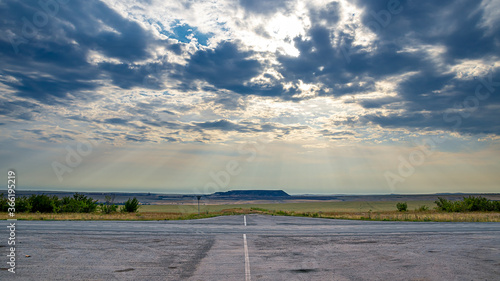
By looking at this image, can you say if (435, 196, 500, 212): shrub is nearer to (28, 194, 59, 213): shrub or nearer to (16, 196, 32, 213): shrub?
(28, 194, 59, 213): shrub

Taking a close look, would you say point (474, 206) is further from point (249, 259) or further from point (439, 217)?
point (249, 259)

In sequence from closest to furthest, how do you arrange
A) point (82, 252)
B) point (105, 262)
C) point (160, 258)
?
point (105, 262)
point (160, 258)
point (82, 252)

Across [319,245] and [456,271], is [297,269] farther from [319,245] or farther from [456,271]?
[319,245]

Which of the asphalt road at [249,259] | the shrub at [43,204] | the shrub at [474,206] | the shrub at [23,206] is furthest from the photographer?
the shrub at [474,206]

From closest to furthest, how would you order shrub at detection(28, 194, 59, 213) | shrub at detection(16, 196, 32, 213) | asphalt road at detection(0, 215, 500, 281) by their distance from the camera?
asphalt road at detection(0, 215, 500, 281) → shrub at detection(16, 196, 32, 213) → shrub at detection(28, 194, 59, 213)

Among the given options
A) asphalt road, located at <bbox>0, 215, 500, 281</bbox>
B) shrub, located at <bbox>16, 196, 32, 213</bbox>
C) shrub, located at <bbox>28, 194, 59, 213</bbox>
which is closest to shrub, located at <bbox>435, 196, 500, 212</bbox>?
asphalt road, located at <bbox>0, 215, 500, 281</bbox>

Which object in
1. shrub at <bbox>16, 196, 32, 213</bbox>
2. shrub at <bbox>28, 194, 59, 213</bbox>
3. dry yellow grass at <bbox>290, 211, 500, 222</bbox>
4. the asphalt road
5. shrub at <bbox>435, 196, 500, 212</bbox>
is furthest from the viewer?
shrub at <bbox>435, 196, 500, 212</bbox>

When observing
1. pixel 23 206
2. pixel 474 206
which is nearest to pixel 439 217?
pixel 474 206

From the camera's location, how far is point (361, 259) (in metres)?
12.2

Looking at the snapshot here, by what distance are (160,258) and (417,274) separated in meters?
8.18

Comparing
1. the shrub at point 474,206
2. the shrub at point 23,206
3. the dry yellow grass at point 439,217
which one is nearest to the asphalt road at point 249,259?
the dry yellow grass at point 439,217

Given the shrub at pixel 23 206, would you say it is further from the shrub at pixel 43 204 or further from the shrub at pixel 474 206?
the shrub at pixel 474 206

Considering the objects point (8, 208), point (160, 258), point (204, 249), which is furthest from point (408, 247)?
point (8, 208)

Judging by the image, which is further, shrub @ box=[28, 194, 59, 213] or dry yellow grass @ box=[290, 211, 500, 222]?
shrub @ box=[28, 194, 59, 213]
